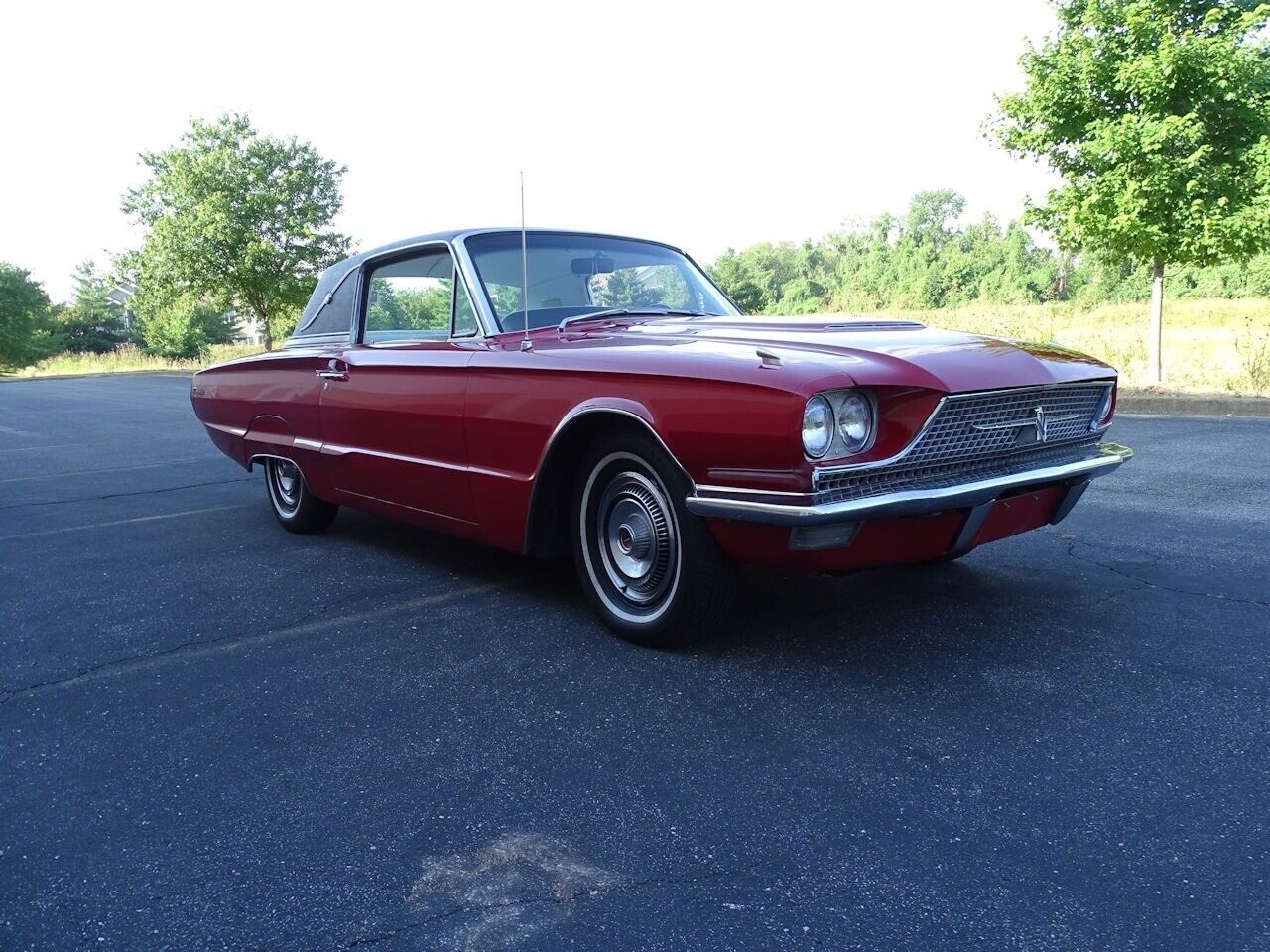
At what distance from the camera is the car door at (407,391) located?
3.98 metres

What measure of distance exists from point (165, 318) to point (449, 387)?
155ft

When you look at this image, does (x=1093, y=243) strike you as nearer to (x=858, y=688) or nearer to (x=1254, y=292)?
(x=858, y=688)

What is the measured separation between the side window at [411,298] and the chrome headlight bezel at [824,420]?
2004mm

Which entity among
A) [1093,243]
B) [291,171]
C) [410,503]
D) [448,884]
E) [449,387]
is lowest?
[448,884]

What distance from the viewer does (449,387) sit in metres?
3.95

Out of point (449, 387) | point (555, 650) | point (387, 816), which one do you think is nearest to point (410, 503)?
point (449, 387)

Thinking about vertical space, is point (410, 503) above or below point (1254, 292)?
below

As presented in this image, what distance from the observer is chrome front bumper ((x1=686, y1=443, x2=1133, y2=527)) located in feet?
9.02

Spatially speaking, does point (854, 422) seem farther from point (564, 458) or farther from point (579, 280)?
point (579, 280)

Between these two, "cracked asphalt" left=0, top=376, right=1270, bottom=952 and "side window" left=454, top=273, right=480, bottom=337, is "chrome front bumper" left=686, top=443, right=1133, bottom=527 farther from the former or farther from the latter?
"side window" left=454, top=273, right=480, bottom=337

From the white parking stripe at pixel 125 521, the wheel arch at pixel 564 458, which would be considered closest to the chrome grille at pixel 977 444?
the wheel arch at pixel 564 458

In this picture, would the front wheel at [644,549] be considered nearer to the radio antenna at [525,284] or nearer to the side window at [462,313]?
the radio antenna at [525,284]

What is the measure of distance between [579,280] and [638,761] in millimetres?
2397

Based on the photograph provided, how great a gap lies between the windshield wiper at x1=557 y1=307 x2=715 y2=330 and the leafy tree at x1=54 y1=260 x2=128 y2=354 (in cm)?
5967
